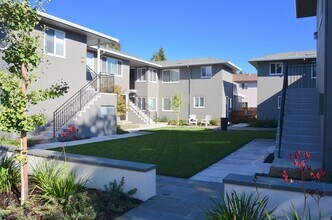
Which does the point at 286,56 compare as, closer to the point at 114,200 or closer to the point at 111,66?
the point at 111,66

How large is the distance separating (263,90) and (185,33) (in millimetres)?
16359

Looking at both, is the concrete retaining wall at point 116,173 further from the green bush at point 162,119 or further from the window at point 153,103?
the green bush at point 162,119

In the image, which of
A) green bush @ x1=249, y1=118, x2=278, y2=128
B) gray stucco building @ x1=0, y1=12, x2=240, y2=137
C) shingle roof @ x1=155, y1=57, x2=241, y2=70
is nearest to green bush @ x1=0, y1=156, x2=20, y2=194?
gray stucco building @ x1=0, y1=12, x2=240, y2=137

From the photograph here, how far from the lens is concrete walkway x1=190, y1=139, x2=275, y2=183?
7.31 meters

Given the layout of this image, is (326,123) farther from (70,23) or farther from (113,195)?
(70,23)

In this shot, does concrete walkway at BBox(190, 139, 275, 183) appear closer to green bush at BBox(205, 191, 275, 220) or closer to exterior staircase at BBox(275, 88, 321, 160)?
exterior staircase at BBox(275, 88, 321, 160)

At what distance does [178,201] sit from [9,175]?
132 inches

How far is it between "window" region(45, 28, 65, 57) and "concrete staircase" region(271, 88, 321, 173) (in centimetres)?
1224

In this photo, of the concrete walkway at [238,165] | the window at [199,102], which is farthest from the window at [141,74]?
the concrete walkway at [238,165]

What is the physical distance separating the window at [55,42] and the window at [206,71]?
1593 centimetres

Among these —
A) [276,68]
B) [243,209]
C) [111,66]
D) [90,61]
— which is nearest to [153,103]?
[111,66]

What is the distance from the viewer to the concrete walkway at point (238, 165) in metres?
7.31

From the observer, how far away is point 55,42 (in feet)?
52.6

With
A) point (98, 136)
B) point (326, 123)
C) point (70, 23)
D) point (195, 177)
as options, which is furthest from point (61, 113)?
point (326, 123)
